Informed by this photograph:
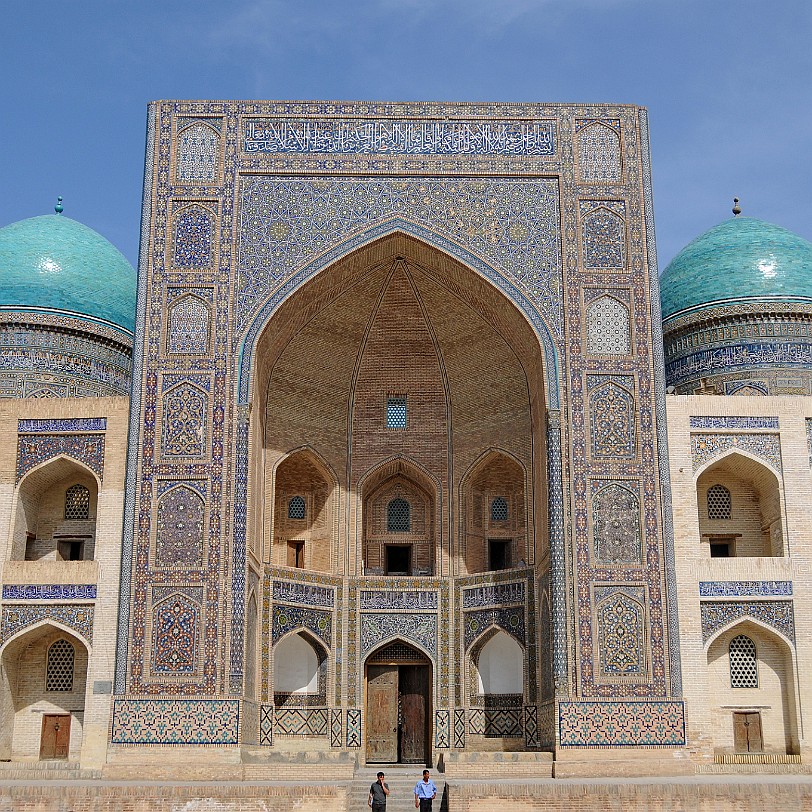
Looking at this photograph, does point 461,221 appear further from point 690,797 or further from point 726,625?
point 690,797

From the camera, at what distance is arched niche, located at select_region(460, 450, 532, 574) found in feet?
45.8

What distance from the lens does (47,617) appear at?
1188 cm

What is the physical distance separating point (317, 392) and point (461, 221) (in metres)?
2.77

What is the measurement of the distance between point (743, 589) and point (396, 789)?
4.04m

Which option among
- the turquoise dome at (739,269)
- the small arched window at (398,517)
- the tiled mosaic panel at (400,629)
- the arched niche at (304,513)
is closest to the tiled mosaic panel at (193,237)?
the arched niche at (304,513)

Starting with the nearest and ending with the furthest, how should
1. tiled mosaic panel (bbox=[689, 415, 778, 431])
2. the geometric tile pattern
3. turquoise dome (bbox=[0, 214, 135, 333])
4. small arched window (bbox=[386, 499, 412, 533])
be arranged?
1. tiled mosaic panel (bbox=[689, 415, 778, 431])
2. the geometric tile pattern
3. small arched window (bbox=[386, 499, 412, 533])
4. turquoise dome (bbox=[0, 214, 135, 333])

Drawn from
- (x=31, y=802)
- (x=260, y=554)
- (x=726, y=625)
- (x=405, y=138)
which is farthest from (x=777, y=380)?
(x=31, y=802)

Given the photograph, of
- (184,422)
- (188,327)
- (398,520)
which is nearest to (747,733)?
(398,520)

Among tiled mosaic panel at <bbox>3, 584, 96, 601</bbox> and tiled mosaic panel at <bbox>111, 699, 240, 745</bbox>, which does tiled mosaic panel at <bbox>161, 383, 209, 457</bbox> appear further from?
tiled mosaic panel at <bbox>111, 699, 240, 745</bbox>

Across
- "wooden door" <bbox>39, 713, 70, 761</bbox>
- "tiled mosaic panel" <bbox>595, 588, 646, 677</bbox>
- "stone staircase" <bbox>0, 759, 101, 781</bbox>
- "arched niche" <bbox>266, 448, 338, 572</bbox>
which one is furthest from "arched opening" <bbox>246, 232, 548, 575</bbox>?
"stone staircase" <bbox>0, 759, 101, 781</bbox>

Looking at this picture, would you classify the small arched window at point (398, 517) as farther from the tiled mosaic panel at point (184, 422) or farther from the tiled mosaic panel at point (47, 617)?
the tiled mosaic panel at point (47, 617)

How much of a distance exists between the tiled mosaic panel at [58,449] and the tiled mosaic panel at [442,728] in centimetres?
460

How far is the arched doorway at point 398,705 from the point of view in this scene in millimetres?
13422

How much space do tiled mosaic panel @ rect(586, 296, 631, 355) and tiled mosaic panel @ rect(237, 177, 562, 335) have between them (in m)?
0.39
